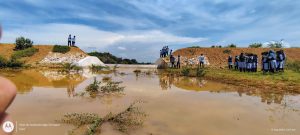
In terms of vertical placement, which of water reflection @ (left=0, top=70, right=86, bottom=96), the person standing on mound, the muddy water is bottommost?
the muddy water

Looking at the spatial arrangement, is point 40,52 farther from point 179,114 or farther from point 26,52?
point 179,114

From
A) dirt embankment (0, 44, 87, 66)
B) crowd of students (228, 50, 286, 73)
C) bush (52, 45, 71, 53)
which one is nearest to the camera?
crowd of students (228, 50, 286, 73)

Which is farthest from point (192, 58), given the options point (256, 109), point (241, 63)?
point (256, 109)

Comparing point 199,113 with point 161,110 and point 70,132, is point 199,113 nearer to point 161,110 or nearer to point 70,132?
point 161,110

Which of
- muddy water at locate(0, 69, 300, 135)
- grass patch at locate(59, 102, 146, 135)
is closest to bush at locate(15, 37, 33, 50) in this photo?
muddy water at locate(0, 69, 300, 135)

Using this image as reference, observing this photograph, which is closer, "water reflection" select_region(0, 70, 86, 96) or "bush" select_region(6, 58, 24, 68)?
"water reflection" select_region(0, 70, 86, 96)

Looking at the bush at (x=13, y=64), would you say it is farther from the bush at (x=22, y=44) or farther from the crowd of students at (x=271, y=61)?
the crowd of students at (x=271, y=61)

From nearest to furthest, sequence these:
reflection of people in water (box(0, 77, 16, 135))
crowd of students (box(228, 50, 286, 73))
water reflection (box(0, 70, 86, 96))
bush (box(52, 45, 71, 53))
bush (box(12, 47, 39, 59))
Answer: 1. reflection of people in water (box(0, 77, 16, 135))
2. water reflection (box(0, 70, 86, 96))
3. crowd of students (box(228, 50, 286, 73))
4. bush (box(12, 47, 39, 59))
5. bush (box(52, 45, 71, 53))

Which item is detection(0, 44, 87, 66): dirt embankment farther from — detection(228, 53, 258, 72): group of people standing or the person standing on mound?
the person standing on mound

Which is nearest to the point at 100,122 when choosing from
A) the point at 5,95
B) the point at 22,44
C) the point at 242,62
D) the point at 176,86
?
the point at 5,95

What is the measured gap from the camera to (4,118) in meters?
1.01

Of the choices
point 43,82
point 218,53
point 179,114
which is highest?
point 218,53
